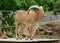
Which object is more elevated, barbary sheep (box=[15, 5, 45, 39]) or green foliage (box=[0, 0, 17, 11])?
green foliage (box=[0, 0, 17, 11])

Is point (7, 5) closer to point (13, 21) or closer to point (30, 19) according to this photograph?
point (13, 21)

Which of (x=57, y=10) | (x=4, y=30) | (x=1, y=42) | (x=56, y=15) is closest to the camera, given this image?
(x=1, y=42)

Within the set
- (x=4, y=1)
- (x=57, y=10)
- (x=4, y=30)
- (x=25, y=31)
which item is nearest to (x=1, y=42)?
(x=25, y=31)

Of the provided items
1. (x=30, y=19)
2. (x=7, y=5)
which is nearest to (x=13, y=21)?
(x=7, y=5)

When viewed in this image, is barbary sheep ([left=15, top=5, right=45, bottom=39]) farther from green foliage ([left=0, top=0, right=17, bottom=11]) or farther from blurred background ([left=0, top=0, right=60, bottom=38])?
green foliage ([left=0, top=0, right=17, bottom=11])

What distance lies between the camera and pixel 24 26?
28.5ft

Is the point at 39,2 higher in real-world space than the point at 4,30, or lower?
higher

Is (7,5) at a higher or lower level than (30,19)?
higher

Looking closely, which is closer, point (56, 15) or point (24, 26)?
point (24, 26)

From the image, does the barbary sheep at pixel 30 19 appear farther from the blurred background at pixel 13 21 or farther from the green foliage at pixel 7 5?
the green foliage at pixel 7 5

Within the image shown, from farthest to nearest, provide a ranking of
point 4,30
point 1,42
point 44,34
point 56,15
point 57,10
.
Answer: point 56,15 → point 57,10 → point 44,34 → point 4,30 → point 1,42

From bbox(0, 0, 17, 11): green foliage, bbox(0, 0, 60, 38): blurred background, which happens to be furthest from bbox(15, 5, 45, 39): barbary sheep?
bbox(0, 0, 17, 11): green foliage

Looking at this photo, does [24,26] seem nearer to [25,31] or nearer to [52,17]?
[25,31]

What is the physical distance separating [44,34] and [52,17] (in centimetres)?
386
